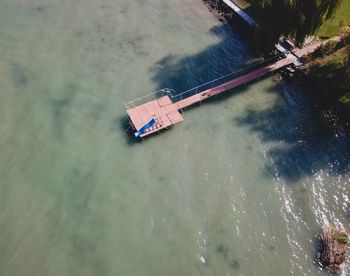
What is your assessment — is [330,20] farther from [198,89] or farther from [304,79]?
[198,89]

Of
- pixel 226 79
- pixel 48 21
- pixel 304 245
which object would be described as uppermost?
pixel 48 21

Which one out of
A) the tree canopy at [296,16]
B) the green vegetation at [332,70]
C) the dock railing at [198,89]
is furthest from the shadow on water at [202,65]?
the green vegetation at [332,70]

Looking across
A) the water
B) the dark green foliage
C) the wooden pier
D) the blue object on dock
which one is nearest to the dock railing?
the wooden pier

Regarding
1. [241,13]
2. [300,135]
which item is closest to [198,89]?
[300,135]

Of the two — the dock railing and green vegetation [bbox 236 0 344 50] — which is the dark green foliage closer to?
green vegetation [bbox 236 0 344 50]

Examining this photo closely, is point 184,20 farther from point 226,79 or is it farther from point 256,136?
point 256,136

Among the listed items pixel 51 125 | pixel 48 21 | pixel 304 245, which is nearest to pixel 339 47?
pixel 304 245

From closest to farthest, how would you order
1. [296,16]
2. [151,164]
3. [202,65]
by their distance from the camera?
[151,164] → [296,16] → [202,65]
